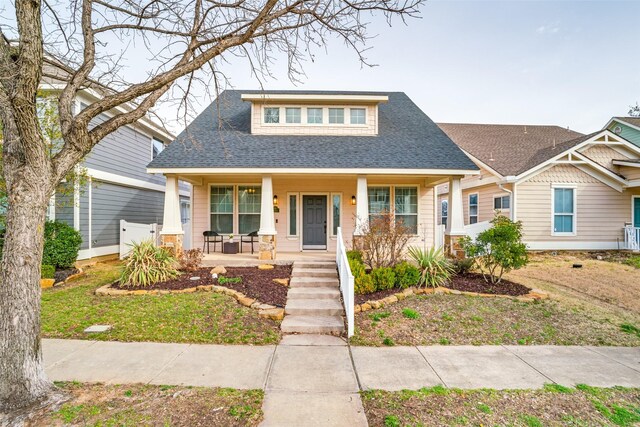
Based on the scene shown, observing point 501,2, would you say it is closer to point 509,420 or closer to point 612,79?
point 612,79

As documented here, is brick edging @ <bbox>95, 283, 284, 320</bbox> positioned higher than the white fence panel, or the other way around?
the white fence panel

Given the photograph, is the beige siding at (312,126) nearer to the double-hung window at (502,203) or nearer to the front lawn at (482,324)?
the double-hung window at (502,203)

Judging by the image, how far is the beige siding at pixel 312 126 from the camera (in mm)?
10859

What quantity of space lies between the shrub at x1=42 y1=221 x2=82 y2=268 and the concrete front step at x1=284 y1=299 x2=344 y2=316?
6.69 meters

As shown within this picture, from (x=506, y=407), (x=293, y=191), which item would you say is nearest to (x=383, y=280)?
(x=506, y=407)

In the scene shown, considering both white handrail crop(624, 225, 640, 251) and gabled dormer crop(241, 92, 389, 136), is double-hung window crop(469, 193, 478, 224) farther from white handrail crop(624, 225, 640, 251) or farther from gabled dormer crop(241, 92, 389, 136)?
gabled dormer crop(241, 92, 389, 136)

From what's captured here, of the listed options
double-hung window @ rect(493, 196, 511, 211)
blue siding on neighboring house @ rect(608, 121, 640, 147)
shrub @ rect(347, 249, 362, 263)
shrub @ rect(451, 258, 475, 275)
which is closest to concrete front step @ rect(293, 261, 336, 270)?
shrub @ rect(347, 249, 362, 263)

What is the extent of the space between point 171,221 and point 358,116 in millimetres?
7165

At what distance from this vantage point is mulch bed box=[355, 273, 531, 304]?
253 inches

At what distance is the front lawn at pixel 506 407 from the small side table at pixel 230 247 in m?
7.91

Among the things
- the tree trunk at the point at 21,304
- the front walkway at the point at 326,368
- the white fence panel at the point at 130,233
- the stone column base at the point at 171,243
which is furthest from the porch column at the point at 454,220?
the white fence panel at the point at 130,233

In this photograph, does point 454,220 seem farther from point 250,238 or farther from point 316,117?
point 250,238

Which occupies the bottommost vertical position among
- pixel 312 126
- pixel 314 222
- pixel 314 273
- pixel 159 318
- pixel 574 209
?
pixel 159 318

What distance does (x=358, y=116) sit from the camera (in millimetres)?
11125
